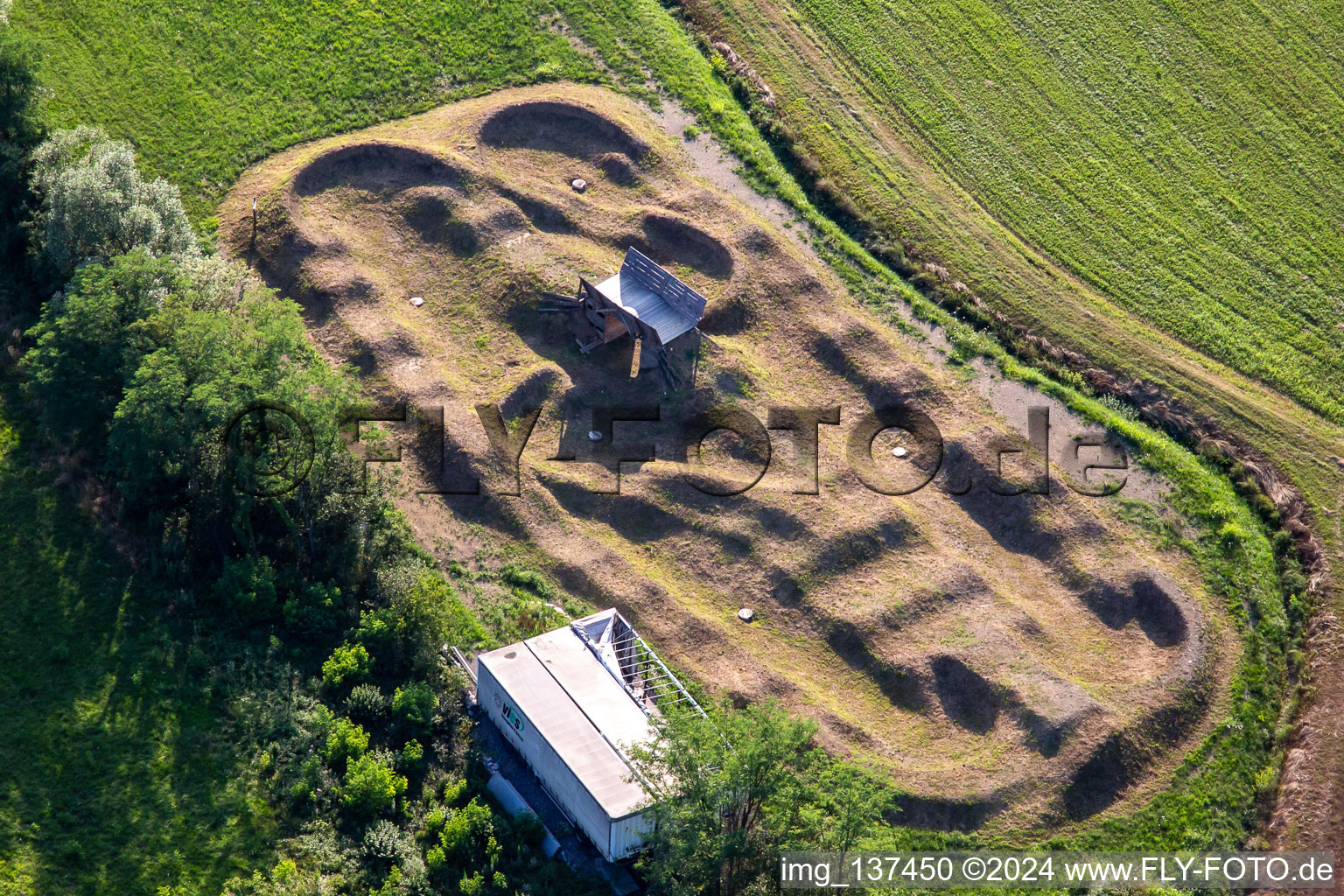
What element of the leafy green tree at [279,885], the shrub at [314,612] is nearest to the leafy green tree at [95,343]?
the shrub at [314,612]

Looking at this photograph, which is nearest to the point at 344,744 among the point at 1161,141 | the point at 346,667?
the point at 346,667

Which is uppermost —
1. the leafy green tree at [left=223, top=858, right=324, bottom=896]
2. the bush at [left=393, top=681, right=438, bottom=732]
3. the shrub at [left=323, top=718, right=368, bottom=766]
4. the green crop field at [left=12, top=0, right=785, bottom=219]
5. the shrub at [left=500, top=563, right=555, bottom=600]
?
the green crop field at [left=12, top=0, right=785, bottom=219]

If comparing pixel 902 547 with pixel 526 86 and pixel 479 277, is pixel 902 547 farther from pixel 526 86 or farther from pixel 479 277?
pixel 526 86

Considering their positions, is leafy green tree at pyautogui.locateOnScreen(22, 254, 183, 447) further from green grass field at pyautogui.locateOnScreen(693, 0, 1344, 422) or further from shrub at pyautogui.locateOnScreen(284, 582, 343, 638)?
green grass field at pyautogui.locateOnScreen(693, 0, 1344, 422)

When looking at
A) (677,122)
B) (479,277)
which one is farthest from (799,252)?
(479,277)

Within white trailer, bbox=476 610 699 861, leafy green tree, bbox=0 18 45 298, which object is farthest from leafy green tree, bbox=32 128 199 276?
white trailer, bbox=476 610 699 861

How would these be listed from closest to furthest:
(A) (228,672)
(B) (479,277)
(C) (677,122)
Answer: (A) (228,672) < (B) (479,277) < (C) (677,122)

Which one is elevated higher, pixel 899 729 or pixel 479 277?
pixel 479 277
